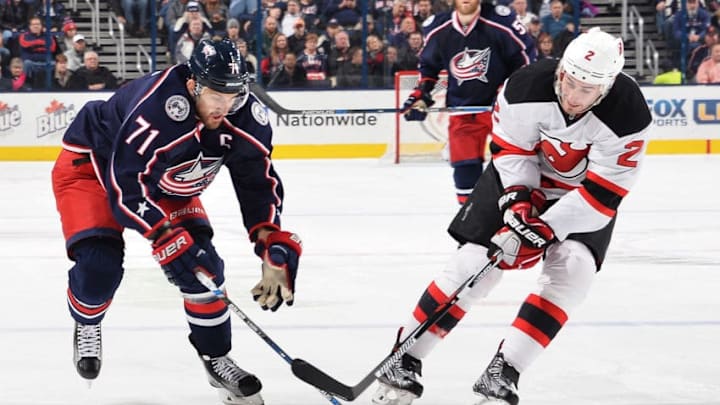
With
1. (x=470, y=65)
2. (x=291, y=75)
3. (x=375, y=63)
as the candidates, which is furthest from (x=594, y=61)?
(x=375, y=63)

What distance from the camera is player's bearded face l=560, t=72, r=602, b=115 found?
252cm

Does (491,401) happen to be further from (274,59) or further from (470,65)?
(274,59)

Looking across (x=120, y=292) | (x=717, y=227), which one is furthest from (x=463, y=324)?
(x=717, y=227)

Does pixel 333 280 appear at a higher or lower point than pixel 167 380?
lower

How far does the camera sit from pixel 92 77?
30.9 feet

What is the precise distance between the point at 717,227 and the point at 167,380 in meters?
3.47

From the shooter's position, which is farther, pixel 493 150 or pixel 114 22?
pixel 114 22

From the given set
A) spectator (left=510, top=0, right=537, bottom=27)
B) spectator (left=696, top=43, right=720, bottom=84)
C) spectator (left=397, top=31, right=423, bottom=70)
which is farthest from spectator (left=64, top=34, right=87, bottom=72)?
spectator (left=696, top=43, right=720, bottom=84)

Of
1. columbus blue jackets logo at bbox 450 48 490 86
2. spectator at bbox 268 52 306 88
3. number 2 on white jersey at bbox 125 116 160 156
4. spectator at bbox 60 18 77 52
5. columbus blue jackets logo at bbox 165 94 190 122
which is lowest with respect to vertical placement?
spectator at bbox 268 52 306 88

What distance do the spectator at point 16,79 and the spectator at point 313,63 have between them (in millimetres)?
2218

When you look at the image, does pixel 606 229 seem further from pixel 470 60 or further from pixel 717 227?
pixel 717 227

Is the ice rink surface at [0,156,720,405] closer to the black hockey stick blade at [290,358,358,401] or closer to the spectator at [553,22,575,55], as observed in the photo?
the black hockey stick blade at [290,358,358,401]

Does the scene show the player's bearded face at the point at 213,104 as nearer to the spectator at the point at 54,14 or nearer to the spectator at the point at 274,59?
the spectator at the point at 274,59

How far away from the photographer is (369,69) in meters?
9.62
